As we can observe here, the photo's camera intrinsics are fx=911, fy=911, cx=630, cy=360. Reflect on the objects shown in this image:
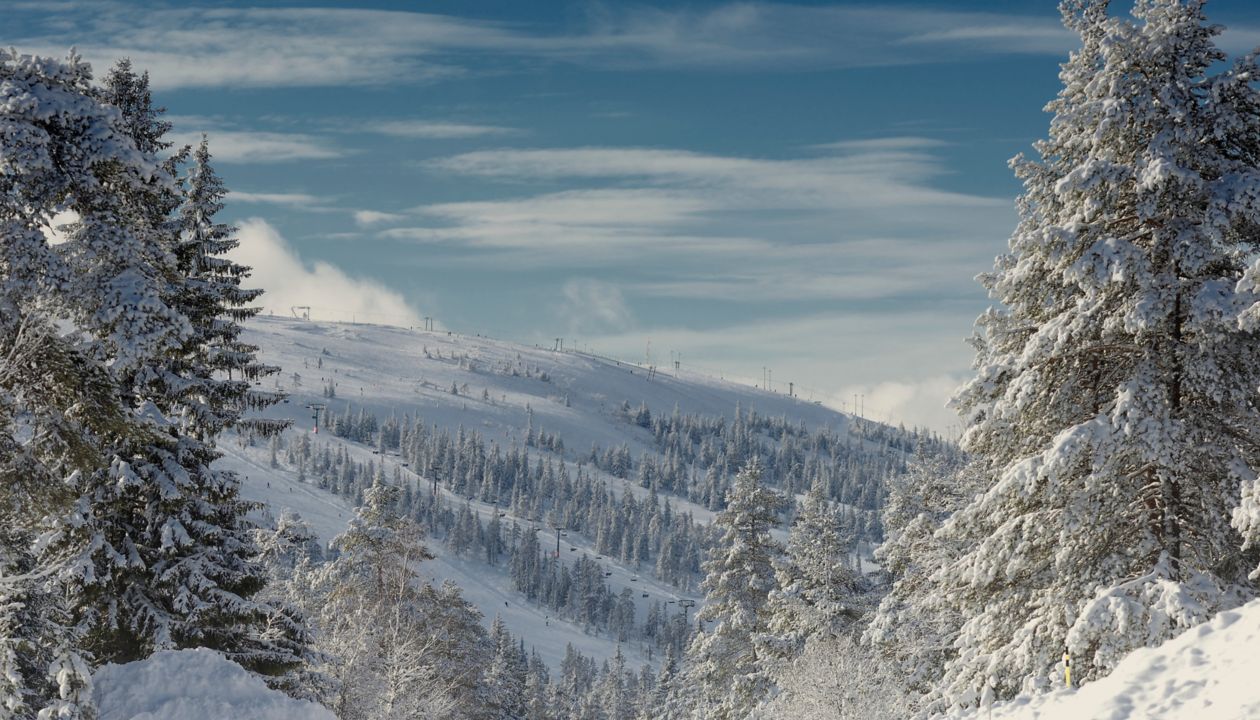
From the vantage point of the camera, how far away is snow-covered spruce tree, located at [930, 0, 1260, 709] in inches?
495

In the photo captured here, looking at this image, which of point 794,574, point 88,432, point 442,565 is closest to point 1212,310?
point 88,432

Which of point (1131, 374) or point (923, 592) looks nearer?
point (1131, 374)

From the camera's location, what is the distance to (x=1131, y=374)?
534 inches

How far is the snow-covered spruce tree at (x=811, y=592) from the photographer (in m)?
32.6

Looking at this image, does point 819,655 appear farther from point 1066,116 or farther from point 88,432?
point 88,432

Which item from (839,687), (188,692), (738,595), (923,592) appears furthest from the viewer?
(738,595)

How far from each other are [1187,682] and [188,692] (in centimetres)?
1556

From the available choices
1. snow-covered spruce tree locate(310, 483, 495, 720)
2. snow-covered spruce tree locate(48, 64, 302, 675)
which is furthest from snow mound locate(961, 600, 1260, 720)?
snow-covered spruce tree locate(310, 483, 495, 720)

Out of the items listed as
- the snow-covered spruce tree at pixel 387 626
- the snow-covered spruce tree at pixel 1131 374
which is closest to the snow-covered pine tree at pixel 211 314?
the snow-covered spruce tree at pixel 387 626

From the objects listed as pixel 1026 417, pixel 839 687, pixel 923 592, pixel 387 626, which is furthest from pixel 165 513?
pixel 839 687

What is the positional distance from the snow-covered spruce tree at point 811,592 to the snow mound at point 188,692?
19.2 meters

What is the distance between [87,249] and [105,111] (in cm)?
222

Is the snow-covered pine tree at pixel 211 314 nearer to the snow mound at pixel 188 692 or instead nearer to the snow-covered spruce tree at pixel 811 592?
the snow mound at pixel 188 692

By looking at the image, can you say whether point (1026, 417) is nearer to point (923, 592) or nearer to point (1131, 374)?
point (1131, 374)
